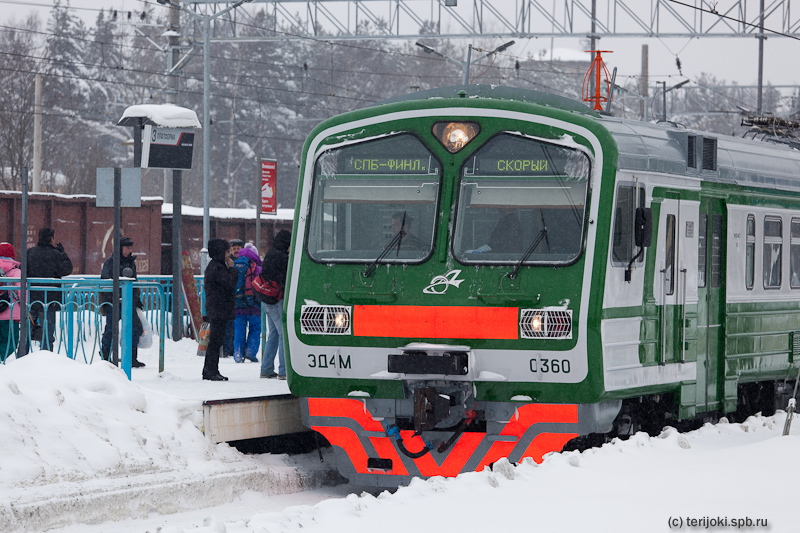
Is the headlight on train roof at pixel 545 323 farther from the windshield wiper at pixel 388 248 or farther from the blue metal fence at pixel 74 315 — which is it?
the blue metal fence at pixel 74 315

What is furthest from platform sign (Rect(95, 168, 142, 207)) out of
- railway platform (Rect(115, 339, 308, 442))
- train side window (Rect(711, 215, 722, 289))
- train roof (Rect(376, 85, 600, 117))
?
train side window (Rect(711, 215, 722, 289))

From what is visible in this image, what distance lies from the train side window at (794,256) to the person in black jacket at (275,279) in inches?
196

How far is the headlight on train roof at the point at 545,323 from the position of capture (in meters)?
9.38

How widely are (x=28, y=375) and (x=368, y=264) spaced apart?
266 centimetres

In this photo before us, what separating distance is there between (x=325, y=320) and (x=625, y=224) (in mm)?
2369

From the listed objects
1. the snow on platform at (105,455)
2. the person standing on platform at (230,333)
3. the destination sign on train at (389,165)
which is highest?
the destination sign on train at (389,165)

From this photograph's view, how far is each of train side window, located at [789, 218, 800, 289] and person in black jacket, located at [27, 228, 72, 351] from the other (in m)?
7.43

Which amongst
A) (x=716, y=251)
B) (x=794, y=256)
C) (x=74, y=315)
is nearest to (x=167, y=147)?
(x=74, y=315)

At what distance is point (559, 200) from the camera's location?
379 inches

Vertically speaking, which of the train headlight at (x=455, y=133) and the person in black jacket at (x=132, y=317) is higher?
the train headlight at (x=455, y=133)

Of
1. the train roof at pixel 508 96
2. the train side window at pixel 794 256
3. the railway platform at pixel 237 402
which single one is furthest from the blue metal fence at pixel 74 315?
the train side window at pixel 794 256

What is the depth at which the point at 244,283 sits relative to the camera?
589 inches

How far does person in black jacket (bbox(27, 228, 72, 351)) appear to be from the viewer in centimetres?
1398

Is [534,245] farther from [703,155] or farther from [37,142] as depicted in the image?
[37,142]
